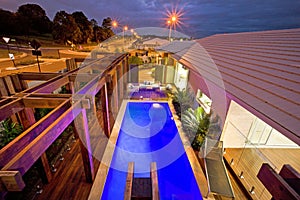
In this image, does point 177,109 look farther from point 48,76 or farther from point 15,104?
point 15,104

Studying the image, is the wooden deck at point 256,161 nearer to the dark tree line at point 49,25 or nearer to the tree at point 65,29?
the dark tree line at point 49,25

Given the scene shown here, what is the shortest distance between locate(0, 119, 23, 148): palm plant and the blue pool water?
9.84ft

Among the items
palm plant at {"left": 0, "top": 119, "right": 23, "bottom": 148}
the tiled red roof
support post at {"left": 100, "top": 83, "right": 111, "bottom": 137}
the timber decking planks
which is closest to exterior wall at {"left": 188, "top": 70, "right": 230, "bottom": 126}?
the tiled red roof

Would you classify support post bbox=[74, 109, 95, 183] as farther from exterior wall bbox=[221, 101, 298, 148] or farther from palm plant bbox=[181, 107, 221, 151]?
exterior wall bbox=[221, 101, 298, 148]

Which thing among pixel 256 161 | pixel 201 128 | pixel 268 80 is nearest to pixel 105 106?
pixel 201 128

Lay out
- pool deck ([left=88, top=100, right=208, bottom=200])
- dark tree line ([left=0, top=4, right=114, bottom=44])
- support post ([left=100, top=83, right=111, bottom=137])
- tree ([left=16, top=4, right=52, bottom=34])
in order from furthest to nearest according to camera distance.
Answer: tree ([left=16, top=4, right=52, bottom=34]), dark tree line ([left=0, top=4, right=114, bottom=44]), support post ([left=100, top=83, right=111, bottom=137]), pool deck ([left=88, top=100, right=208, bottom=200])

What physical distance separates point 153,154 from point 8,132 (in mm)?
5088

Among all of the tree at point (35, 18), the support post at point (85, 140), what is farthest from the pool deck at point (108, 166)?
the tree at point (35, 18)

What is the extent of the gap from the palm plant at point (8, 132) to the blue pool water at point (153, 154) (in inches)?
118

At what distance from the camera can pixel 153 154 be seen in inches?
267

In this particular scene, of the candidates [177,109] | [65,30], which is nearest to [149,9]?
[65,30]

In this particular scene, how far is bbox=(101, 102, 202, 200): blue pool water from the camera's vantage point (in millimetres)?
5080

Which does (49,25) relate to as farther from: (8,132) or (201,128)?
(201,128)

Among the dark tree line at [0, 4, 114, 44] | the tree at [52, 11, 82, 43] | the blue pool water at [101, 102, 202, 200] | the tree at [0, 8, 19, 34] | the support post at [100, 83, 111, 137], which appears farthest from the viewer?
the tree at [0, 8, 19, 34]
